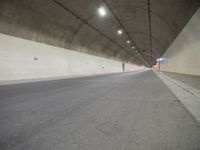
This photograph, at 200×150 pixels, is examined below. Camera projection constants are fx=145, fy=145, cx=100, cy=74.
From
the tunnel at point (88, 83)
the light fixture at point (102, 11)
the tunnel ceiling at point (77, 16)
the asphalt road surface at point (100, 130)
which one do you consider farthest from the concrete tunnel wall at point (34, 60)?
the asphalt road surface at point (100, 130)

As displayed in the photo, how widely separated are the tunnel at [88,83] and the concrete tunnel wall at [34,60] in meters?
0.08

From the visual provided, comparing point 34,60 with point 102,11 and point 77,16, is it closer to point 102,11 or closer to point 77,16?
point 77,16

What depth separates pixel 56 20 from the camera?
42.3ft

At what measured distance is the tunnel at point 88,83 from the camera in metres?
2.12

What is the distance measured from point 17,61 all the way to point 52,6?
5114 mm

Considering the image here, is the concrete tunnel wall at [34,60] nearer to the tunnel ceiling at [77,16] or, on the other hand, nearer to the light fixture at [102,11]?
the tunnel ceiling at [77,16]

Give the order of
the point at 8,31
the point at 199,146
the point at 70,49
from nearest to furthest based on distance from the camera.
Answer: the point at 199,146
the point at 8,31
the point at 70,49

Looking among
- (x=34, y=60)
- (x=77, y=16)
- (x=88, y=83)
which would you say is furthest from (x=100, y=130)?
(x=77, y=16)

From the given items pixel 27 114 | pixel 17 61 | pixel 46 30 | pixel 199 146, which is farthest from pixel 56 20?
pixel 199 146

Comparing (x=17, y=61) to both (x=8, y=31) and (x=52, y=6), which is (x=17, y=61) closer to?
(x=8, y=31)

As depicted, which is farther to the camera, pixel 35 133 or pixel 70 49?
pixel 70 49

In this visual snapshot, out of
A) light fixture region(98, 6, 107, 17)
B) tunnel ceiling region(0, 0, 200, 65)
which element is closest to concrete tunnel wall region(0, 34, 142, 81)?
tunnel ceiling region(0, 0, 200, 65)

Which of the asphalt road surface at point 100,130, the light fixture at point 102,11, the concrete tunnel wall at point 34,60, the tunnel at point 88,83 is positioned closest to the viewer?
the asphalt road surface at point 100,130

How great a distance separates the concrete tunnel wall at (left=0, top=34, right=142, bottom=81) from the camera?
424 inches
